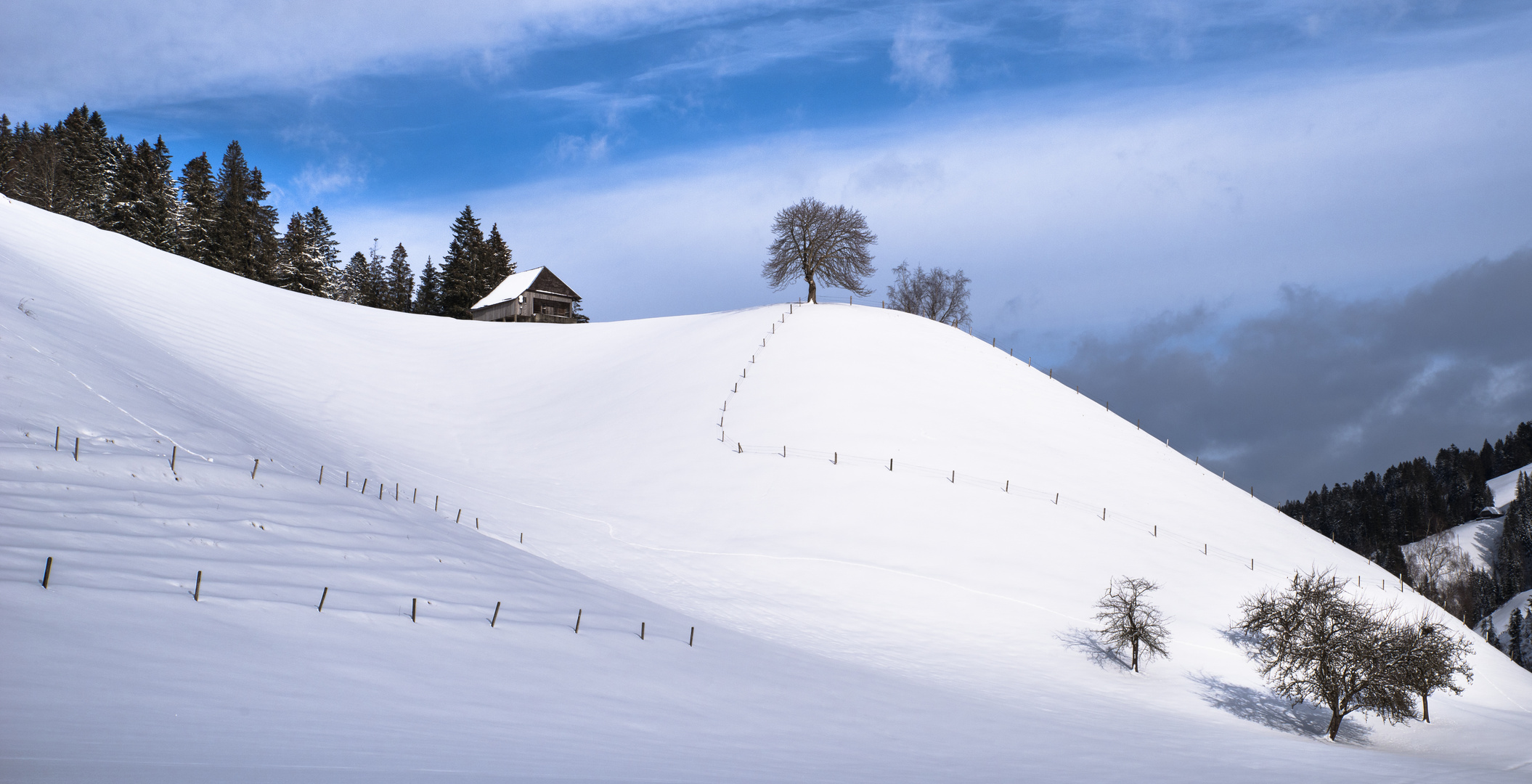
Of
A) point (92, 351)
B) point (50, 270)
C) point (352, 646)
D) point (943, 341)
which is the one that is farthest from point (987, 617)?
point (50, 270)

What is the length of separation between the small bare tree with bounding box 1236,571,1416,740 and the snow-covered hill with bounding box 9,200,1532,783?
1.08 metres

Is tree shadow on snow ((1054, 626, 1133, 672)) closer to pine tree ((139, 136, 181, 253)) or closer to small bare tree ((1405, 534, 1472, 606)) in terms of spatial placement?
pine tree ((139, 136, 181, 253))

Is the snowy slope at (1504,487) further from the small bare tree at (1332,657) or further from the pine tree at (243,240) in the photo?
the pine tree at (243,240)

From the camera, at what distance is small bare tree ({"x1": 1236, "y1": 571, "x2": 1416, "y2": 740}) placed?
25.7 metres

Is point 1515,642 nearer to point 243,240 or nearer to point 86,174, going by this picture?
point 243,240

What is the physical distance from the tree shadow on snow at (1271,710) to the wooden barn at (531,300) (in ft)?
191

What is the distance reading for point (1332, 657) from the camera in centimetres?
2652

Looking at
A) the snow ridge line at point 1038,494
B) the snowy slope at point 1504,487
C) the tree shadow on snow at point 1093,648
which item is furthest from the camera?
the snowy slope at point 1504,487

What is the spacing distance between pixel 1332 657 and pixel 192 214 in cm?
8809

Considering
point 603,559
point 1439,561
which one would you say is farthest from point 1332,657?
point 1439,561

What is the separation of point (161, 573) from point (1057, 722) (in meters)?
20.7

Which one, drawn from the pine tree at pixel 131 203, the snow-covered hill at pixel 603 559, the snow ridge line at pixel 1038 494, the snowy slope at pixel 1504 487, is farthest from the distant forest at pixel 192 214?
the snowy slope at pixel 1504 487

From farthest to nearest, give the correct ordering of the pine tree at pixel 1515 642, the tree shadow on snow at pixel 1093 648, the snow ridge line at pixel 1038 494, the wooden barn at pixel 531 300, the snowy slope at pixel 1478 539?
the snowy slope at pixel 1478 539
the pine tree at pixel 1515 642
the wooden barn at pixel 531 300
the snow ridge line at pixel 1038 494
the tree shadow on snow at pixel 1093 648

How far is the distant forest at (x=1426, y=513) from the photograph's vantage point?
381ft
